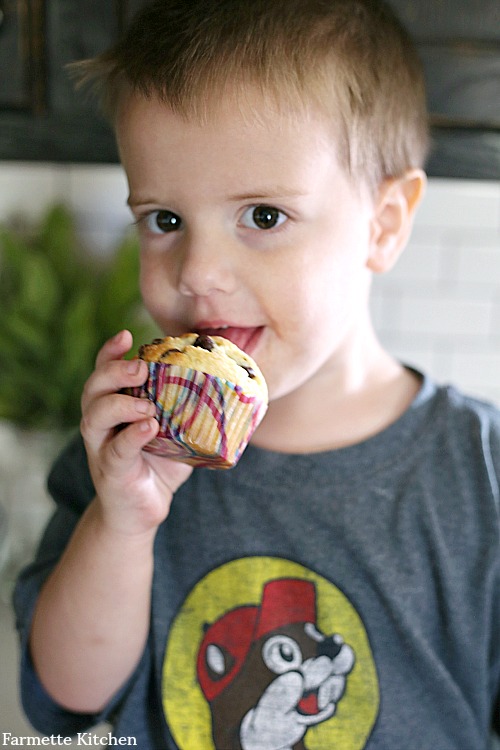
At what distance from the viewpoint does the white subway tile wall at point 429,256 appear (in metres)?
1.88

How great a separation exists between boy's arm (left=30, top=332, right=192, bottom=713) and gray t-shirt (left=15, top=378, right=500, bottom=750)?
32 mm

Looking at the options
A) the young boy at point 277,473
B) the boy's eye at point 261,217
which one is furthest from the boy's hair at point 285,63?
the boy's eye at point 261,217

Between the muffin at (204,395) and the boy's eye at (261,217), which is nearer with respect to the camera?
the muffin at (204,395)

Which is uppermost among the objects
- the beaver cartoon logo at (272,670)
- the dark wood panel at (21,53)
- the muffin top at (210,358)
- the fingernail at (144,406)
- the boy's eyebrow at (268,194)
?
the dark wood panel at (21,53)

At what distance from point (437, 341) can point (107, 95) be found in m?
1.17

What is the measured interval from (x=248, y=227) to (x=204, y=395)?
9.2 inches

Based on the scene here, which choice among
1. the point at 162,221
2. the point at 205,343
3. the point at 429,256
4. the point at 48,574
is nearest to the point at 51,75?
the point at 162,221

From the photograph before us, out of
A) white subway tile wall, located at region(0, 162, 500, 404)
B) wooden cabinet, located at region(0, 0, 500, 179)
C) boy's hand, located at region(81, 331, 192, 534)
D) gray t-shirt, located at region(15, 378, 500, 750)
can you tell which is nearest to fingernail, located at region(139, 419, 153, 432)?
boy's hand, located at region(81, 331, 192, 534)

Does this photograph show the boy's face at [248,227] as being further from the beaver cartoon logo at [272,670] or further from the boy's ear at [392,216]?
the beaver cartoon logo at [272,670]

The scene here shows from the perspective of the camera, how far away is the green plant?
1.69 meters

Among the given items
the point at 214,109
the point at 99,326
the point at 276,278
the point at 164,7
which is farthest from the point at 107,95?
the point at 99,326

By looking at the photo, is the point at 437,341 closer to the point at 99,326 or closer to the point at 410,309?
the point at 410,309

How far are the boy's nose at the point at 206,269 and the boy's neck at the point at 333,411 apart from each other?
0.28 meters

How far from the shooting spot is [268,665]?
994 mm
